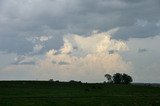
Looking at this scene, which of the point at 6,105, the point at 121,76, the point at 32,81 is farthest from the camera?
the point at 121,76

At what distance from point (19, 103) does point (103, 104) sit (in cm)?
1135

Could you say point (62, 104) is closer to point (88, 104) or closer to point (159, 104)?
point (88, 104)

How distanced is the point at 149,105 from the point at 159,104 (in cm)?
221

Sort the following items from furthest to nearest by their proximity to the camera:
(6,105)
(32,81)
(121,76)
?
(121,76)
(32,81)
(6,105)

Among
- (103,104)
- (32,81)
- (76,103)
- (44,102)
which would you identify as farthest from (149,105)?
(32,81)

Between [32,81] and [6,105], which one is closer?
[6,105]

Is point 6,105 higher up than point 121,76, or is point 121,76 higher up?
point 121,76

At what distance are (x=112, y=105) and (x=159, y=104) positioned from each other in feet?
21.3

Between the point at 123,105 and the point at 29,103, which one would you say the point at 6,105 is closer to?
the point at 29,103

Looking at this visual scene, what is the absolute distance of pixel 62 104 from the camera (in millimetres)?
53688

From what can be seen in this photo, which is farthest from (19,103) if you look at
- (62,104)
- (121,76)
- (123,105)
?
(121,76)

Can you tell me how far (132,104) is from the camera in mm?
53594

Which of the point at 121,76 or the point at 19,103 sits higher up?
the point at 121,76

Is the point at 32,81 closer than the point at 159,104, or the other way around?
the point at 159,104
